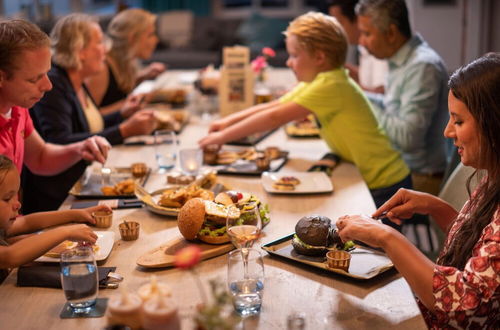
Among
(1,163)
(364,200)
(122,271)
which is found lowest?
(364,200)

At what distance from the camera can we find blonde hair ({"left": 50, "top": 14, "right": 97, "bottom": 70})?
3098 mm

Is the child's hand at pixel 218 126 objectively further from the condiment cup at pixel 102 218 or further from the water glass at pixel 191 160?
the condiment cup at pixel 102 218

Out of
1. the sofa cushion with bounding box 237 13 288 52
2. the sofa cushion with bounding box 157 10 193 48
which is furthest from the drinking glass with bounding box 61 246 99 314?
the sofa cushion with bounding box 157 10 193 48

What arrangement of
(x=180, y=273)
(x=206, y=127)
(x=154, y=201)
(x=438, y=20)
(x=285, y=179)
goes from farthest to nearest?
(x=438, y=20) < (x=206, y=127) < (x=285, y=179) < (x=154, y=201) < (x=180, y=273)

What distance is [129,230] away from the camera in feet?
6.18

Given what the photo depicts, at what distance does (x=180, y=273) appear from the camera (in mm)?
1670

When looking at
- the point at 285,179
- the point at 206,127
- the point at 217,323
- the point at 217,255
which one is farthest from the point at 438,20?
the point at 217,323

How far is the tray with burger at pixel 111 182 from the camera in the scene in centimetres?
228

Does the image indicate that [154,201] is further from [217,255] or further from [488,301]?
[488,301]

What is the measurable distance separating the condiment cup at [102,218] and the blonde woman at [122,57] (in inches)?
80.2

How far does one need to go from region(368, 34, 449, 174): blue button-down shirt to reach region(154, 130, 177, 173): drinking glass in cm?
112

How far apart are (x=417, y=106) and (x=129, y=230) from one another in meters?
1.73

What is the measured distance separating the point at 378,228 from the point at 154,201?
0.85 meters

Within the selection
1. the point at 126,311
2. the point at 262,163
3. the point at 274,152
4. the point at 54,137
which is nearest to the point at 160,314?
the point at 126,311
